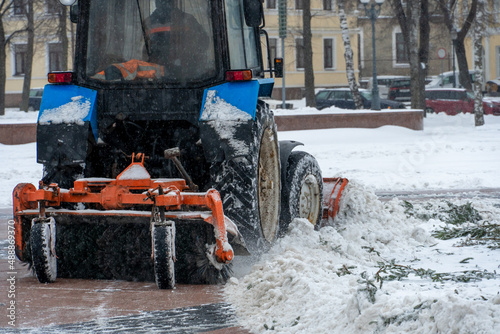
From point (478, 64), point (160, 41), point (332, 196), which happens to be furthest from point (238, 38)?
point (478, 64)

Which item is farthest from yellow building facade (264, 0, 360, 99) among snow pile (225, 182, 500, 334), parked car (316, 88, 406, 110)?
snow pile (225, 182, 500, 334)

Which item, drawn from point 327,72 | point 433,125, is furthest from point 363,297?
point 327,72

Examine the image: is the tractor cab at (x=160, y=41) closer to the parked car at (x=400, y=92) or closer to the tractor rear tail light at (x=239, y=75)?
the tractor rear tail light at (x=239, y=75)

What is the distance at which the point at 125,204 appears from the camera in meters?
5.77

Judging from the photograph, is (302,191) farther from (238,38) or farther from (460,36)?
(460,36)

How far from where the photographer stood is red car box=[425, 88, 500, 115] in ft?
108

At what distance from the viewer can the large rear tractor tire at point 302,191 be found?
698 cm

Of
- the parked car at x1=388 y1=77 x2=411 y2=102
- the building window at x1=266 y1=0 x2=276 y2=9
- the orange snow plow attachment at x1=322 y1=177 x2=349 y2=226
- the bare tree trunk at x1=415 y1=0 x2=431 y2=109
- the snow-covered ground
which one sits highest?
the building window at x1=266 y1=0 x2=276 y2=9

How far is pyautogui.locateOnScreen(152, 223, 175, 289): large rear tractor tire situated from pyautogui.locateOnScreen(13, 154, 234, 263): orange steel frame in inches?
6.2

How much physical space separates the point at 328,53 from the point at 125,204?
4405 centimetres

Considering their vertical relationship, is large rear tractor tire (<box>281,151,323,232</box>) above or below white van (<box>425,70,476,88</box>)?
below

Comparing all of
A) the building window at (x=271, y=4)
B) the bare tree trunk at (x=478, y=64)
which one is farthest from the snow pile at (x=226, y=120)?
the building window at (x=271, y=4)

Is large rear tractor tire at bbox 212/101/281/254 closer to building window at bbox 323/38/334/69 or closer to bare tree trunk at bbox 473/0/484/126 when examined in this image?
bare tree trunk at bbox 473/0/484/126

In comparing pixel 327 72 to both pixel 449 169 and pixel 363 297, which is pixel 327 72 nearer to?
pixel 449 169
